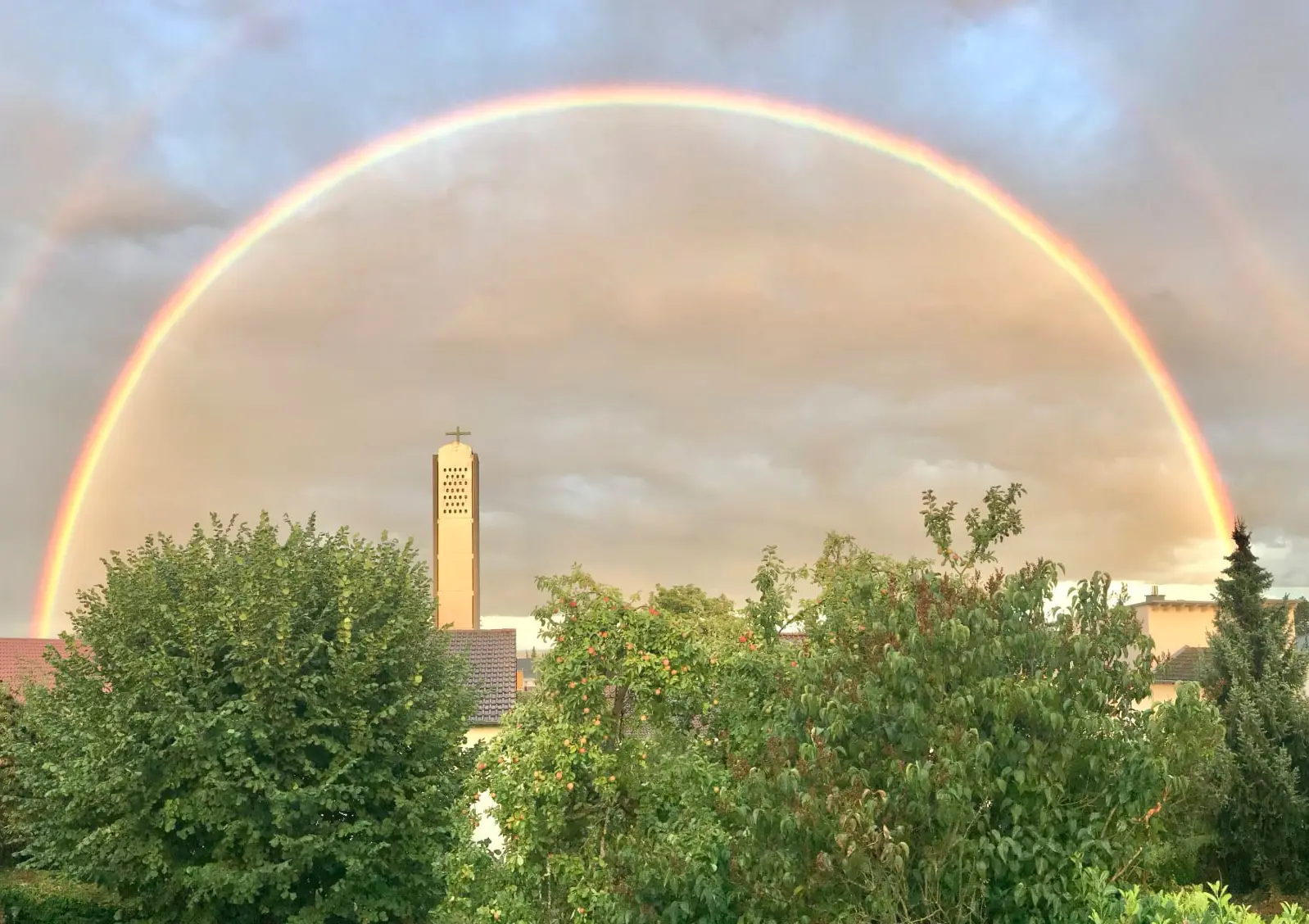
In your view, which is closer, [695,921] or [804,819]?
[804,819]

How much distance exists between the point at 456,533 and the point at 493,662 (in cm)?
2048

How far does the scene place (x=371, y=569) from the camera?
22.3 m

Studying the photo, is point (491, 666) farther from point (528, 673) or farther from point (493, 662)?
point (528, 673)

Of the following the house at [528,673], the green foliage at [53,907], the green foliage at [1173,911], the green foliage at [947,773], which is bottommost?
the green foliage at [53,907]

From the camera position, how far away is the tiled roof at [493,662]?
35.0m

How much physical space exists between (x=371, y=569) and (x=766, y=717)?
12216mm

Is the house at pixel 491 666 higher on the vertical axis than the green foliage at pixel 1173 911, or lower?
higher

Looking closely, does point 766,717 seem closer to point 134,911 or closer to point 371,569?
point 371,569

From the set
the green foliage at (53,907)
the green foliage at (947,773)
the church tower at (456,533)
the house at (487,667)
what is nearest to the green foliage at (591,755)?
the green foliage at (947,773)

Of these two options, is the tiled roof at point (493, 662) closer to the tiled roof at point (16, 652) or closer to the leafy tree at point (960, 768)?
the tiled roof at point (16, 652)

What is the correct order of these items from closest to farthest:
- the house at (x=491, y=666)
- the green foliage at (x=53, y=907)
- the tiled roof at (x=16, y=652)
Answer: the green foliage at (x=53, y=907), the house at (x=491, y=666), the tiled roof at (x=16, y=652)

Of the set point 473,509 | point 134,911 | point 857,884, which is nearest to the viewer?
point 857,884

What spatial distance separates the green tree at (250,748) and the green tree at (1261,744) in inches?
663

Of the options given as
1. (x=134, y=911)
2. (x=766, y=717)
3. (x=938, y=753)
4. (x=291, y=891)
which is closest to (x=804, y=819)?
(x=938, y=753)
